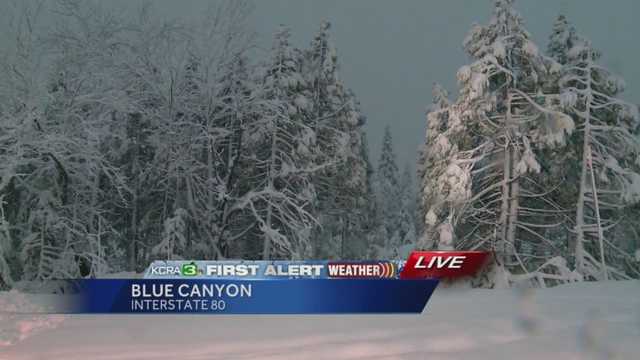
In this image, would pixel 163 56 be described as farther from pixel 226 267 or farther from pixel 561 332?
pixel 561 332

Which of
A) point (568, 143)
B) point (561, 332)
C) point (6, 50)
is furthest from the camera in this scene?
point (568, 143)

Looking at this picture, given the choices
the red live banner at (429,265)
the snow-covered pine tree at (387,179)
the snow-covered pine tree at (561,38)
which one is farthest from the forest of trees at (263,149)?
the snow-covered pine tree at (387,179)

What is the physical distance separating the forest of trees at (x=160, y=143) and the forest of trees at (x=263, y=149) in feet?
0.30

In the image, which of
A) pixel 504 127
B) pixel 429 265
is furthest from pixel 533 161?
pixel 429 265

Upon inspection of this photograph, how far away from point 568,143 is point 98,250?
17.8m

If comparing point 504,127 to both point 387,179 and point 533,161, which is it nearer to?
point 533,161

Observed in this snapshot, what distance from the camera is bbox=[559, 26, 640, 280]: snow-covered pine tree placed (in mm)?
23406

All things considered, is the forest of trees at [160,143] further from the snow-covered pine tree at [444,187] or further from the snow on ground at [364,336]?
the snow on ground at [364,336]

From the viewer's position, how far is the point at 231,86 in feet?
89.4

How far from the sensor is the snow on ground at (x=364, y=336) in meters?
8.02

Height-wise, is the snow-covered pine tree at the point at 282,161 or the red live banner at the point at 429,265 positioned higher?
the snow-covered pine tree at the point at 282,161

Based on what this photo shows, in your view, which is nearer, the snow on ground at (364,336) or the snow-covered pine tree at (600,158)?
the snow on ground at (364,336)

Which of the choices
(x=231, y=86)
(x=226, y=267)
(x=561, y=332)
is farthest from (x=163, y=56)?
(x=561, y=332)

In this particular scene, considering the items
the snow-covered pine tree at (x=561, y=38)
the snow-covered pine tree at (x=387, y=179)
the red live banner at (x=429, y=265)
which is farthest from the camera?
the snow-covered pine tree at (x=387, y=179)
